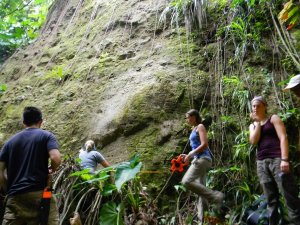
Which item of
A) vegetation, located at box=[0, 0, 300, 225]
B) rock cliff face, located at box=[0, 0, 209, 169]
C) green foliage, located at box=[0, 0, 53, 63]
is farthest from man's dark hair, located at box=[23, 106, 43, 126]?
green foliage, located at box=[0, 0, 53, 63]

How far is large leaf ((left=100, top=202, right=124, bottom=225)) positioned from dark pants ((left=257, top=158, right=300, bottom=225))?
1.59 meters

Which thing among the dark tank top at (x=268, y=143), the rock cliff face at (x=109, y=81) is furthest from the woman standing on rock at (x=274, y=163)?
the rock cliff face at (x=109, y=81)

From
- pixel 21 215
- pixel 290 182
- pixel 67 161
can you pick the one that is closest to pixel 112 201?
pixel 67 161

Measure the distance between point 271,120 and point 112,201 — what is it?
2050mm

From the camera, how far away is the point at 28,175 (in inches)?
119

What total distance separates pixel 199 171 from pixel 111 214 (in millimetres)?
1113

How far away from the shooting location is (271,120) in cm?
342

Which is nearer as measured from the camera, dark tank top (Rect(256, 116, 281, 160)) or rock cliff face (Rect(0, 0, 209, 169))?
dark tank top (Rect(256, 116, 281, 160))

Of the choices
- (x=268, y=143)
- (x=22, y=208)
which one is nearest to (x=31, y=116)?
(x=22, y=208)

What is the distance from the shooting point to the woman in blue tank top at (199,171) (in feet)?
12.7

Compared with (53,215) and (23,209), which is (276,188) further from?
(23,209)

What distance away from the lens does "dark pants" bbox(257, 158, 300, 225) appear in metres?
3.14

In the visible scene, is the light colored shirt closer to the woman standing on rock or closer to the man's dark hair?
the man's dark hair

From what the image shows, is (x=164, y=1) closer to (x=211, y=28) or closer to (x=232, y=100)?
(x=211, y=28)
